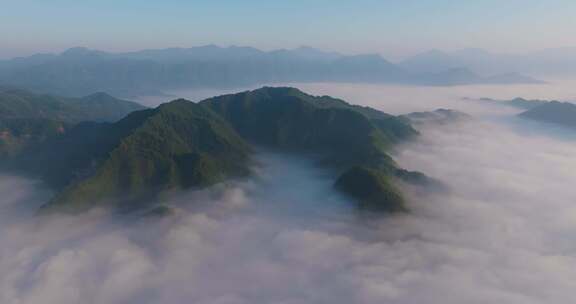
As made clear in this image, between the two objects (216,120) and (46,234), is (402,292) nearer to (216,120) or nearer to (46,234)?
(46,234)

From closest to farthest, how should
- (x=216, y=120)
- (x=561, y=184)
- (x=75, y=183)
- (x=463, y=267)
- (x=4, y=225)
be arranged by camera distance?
(x=463, y=267)
(x=4, y=225)
(x=75, y=183)
(x=561, y=184)
(x=216, y=120)

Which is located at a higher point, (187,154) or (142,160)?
(187,154)

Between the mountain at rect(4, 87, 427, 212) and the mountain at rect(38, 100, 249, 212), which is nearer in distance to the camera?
the mountain at rect(4, 87, 427, 212)

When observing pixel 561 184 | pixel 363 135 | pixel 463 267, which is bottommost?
pixel 463 267

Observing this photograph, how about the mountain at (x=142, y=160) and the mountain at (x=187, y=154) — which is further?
the mountain at (x=142, y=160)

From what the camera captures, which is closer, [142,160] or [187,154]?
[142,160]

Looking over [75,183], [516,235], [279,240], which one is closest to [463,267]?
[516,235]

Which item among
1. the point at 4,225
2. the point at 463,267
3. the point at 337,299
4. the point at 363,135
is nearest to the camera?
the point at 337,299

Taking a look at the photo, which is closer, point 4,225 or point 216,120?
point 4,225
